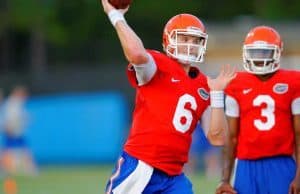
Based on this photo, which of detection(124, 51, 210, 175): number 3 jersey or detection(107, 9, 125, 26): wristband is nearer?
detection(107, 9, 125, 26): wristband

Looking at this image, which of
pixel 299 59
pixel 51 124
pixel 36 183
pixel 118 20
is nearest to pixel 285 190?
pixel 118 20

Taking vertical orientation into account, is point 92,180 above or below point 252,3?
below

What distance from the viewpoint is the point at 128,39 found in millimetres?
6824

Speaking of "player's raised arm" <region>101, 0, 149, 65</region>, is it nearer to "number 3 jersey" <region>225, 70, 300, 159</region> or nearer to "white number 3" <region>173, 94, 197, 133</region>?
"white number 3" <region>173, 94, 197, 133</region>

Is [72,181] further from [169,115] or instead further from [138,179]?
[169,115]

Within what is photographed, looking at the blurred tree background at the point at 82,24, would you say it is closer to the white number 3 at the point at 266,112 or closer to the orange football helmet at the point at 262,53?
the orange football helmet at the point at 262,53

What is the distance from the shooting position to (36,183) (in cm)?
1705

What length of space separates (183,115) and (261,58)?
0.92 meters

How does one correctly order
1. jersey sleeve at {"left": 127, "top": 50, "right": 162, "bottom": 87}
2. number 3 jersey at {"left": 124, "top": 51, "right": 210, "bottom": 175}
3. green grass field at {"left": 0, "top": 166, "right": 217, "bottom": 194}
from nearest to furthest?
jersey sleeve at {"left": 127, "top": 50, "right": 162, "bottom": 87} < number 3 jersey at {"left": 124, "top": 51, "right": 210, "bottom": 175} < green grass field at {"left": 0, "top": 166, "right": 217, "bottom": 194}

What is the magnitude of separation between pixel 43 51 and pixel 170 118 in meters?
28.1

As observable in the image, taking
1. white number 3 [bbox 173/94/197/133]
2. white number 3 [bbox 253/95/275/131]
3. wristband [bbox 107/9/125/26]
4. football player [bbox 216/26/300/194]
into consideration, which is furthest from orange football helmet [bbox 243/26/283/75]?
wristband [bbox 107/9/125/26]

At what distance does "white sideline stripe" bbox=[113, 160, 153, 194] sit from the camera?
24.1 ft

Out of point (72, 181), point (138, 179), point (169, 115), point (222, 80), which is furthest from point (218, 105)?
point (72, 181)

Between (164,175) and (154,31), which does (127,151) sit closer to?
(164,175)
